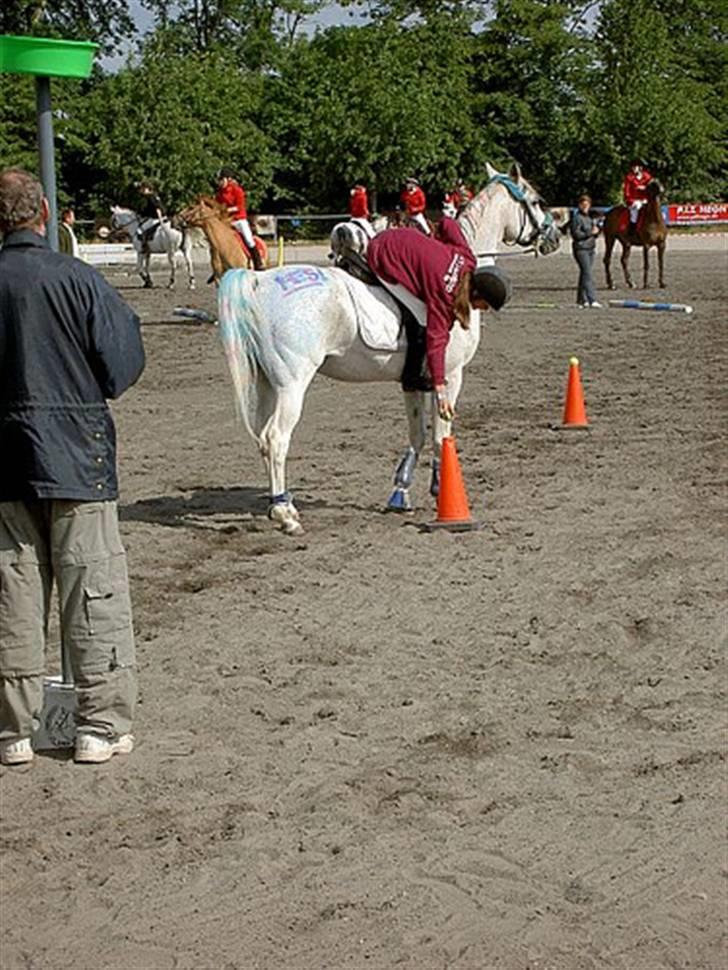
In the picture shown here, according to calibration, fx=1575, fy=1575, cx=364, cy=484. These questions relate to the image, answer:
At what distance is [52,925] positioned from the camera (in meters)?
4.96

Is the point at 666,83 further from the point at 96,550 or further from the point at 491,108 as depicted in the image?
the point at 96,550

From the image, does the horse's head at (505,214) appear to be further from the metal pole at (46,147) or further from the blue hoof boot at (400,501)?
the metal pole at (46,147)

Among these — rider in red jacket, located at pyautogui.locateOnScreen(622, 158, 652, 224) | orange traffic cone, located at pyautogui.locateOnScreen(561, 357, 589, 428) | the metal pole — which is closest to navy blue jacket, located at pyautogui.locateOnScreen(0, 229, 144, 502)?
the metal pole

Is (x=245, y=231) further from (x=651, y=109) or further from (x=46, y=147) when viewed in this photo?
(x=651, y=109)

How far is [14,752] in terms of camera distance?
631 cm

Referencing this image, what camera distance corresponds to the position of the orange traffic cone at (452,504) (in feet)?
34.2

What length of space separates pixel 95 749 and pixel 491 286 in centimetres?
513

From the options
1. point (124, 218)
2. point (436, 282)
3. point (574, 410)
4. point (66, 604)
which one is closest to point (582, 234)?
point (124, 218)

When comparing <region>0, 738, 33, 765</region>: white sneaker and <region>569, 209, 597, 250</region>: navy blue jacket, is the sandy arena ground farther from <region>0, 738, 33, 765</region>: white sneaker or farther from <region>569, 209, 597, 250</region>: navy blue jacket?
<region>569, 209, 597, 250</region>: navy blue jacket

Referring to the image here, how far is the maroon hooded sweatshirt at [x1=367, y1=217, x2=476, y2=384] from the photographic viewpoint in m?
10.4

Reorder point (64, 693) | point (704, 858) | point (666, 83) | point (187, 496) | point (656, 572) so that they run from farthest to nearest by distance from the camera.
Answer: point (666, 83)
point (187, 496)
point (656, 572)
point (64, 693)
point (704, 858)

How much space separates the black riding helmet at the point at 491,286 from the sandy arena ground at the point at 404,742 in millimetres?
1504

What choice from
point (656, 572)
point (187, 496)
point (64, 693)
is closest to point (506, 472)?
point (187, 496)

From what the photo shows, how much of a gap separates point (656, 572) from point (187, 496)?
13.6ft
